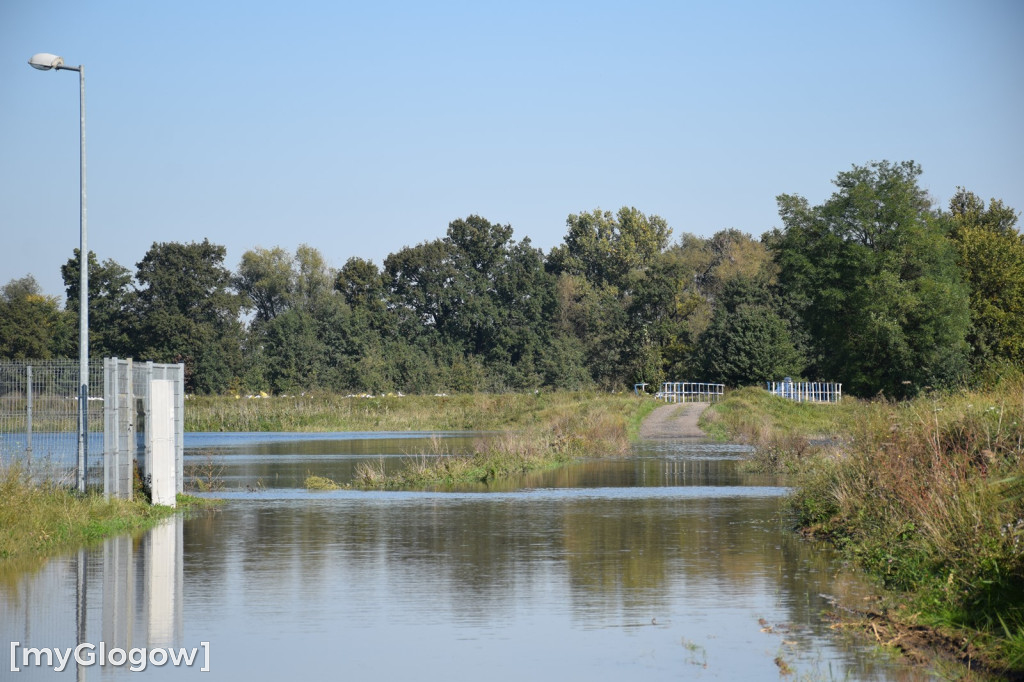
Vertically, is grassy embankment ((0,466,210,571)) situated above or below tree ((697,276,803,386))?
below

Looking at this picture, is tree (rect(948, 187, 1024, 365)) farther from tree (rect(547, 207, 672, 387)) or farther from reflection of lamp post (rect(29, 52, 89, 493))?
reflection of lamp post (rect(29, 52, 89, 493))

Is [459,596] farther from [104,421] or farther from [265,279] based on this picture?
[265,279]

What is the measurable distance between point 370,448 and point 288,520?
2779cm

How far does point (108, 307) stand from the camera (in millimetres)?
98375

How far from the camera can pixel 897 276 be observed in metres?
79.0

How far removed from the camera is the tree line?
3174 inches

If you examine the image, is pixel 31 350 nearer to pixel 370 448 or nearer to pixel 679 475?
pixel 370 448

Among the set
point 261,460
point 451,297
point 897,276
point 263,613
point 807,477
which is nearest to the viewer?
point 263,613

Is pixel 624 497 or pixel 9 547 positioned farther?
pixel 624 497

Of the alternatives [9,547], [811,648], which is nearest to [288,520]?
[9,547]

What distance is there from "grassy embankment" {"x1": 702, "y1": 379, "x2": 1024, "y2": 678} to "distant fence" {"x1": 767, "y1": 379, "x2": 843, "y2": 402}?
6271cm

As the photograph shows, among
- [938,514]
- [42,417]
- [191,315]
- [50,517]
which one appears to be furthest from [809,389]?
[938,514]

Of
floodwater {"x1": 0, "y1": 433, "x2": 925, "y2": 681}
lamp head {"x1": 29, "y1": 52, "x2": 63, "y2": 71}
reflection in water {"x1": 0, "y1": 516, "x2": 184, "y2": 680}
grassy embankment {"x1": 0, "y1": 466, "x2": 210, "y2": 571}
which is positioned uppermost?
lamp head {"x1": 29, "y1": 52, "x2": 63, "y2": 71}

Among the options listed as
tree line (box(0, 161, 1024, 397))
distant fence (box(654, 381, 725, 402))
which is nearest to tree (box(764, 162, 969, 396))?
tree line (box(0, 161, 1024, 397))
